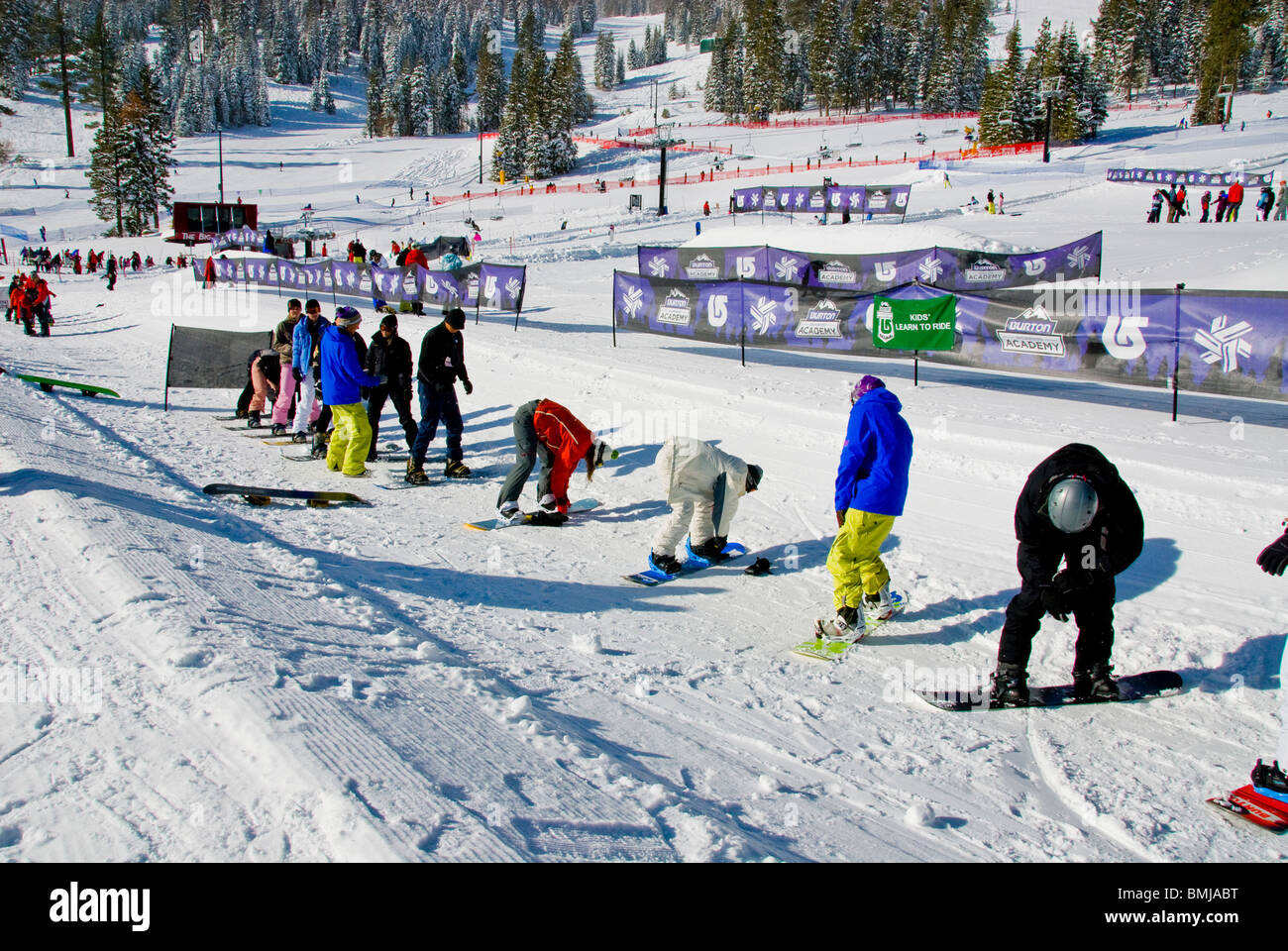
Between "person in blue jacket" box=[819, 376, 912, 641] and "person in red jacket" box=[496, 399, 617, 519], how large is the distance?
9.16 feet

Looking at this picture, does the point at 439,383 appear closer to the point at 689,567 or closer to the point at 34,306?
the point at 689,567

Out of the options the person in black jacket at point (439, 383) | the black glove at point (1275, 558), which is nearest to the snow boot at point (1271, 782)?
the black glove at point (1275, 558)

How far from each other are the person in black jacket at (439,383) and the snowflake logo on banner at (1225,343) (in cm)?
766

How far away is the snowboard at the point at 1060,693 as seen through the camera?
15.3 ft

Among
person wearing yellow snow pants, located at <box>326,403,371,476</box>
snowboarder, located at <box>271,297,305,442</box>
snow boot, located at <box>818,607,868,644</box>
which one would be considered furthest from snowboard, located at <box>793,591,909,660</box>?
snowboarder, located at <box>271,297,305,442</box>

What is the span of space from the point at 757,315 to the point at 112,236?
61.9 meters

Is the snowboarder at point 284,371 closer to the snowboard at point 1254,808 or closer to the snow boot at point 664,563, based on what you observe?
the snow boot at point 664,563

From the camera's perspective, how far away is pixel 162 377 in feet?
52.8

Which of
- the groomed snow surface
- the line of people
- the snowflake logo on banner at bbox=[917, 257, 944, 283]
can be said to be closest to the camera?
the groomed snow surface

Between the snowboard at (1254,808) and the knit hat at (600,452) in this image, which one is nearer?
the snowboard at (1254,808)

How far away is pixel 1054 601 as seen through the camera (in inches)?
173

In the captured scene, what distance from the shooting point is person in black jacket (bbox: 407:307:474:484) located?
9039 millimetres

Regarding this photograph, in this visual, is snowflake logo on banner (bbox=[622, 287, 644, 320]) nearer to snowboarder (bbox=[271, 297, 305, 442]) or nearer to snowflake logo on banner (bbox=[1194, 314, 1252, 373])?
snowboarder (bbox=[271, 297, 305, 442])

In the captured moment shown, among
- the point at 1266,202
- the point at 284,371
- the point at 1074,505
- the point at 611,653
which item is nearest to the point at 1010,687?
the point at 1074,505
